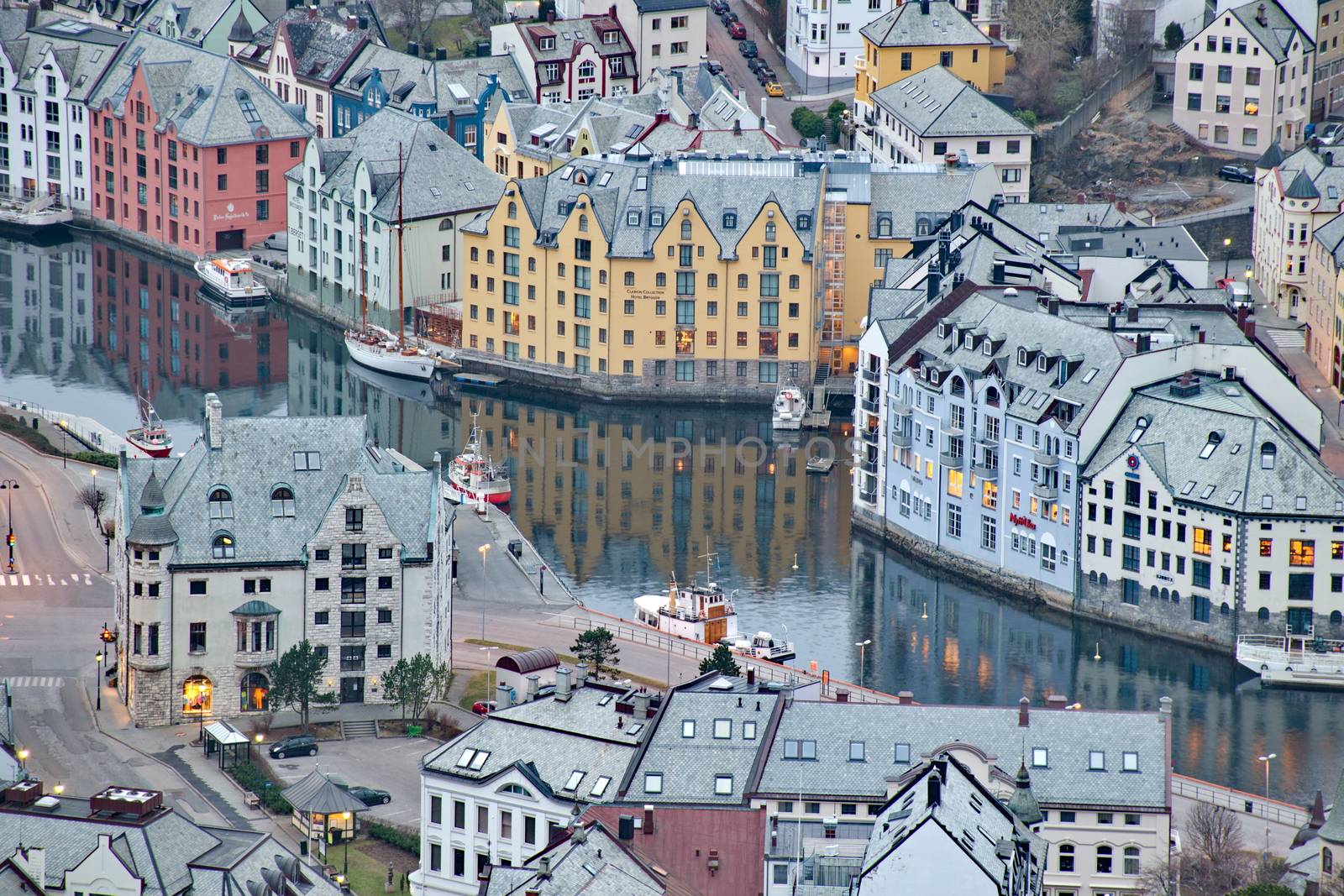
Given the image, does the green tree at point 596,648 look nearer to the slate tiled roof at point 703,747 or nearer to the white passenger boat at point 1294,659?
the slate tiled roof at point 703,747

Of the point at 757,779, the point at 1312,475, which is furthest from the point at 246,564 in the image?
the point at 1312,475

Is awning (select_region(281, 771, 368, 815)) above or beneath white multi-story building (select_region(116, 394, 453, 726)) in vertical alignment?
beneath

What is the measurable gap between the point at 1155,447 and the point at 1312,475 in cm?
963

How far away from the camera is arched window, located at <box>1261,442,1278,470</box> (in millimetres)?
195875

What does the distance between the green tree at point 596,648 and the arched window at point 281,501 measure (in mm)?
17602

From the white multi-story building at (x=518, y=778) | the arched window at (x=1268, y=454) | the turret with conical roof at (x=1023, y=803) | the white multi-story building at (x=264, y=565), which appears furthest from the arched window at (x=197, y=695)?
the arched window at (x=1268, y=454)

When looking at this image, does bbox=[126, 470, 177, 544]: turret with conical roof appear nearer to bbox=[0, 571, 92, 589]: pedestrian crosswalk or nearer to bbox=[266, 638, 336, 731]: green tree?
bbox=[266, 638, 336, 731]: green tree

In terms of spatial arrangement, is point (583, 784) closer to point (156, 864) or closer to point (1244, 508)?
point (156, 864)

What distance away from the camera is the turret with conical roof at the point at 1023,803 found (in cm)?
14638

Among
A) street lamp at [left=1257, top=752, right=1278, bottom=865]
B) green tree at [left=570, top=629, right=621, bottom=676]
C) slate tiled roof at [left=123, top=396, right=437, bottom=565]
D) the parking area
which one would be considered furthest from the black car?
street lamp at [left=1257, top=752, right=1278, bottom=865]

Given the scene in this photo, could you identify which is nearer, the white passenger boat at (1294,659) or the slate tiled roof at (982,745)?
the slate tiled roof at (982,745)

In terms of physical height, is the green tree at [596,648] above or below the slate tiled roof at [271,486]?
below

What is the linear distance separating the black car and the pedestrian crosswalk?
29.7m

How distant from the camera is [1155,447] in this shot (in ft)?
654
